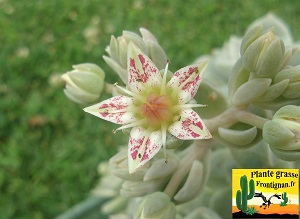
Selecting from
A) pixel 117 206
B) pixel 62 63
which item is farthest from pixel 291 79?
pixel 62 63

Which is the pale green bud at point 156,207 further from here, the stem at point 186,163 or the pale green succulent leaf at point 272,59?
the pale green succulent leaf at point 272,59

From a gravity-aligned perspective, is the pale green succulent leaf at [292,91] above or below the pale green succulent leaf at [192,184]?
above

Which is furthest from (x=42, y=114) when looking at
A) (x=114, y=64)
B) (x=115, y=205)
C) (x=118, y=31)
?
(x=114, y=64)

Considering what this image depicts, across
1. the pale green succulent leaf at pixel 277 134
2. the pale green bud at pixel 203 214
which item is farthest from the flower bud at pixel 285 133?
the pale green bud at pixel 203 214

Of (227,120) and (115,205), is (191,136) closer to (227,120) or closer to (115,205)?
(227,120)

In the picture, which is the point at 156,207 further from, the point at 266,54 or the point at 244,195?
the point at 266,54

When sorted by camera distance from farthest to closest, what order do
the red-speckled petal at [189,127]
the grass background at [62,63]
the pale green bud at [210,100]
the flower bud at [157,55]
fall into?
the grass background at [62,63] < the pale green bud at [210,100] < the flower bud at [157,55] < the red-speckled petal at [189,127]

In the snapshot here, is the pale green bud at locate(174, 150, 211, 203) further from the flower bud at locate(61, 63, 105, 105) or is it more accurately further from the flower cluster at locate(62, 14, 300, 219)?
the flower bud at locate(61, 63, 105, 105)
